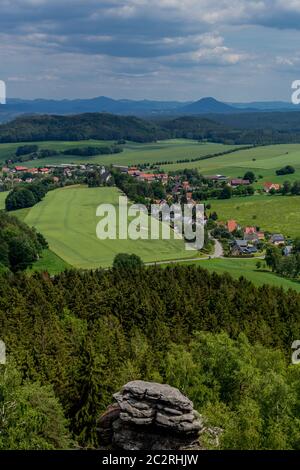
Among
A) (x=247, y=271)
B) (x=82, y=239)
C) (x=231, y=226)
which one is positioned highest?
(x=82, y=239)

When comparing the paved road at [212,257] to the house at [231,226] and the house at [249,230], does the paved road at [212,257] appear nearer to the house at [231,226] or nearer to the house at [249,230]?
the house at [231,226]

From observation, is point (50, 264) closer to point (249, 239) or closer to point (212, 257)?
point (212, 257)

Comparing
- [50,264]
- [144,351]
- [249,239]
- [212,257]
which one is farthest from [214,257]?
[144,351]

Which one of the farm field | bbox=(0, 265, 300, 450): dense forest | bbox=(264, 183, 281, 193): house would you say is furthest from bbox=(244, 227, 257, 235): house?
bbox=(264, 183, 281, 193): house

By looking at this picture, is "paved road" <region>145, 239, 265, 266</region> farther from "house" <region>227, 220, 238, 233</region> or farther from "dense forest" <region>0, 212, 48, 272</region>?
"dense forest" <region>0, 212, 48, 272</region>

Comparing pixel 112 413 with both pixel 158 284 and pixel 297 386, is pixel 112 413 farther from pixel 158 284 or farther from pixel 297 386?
pixel 158 284
